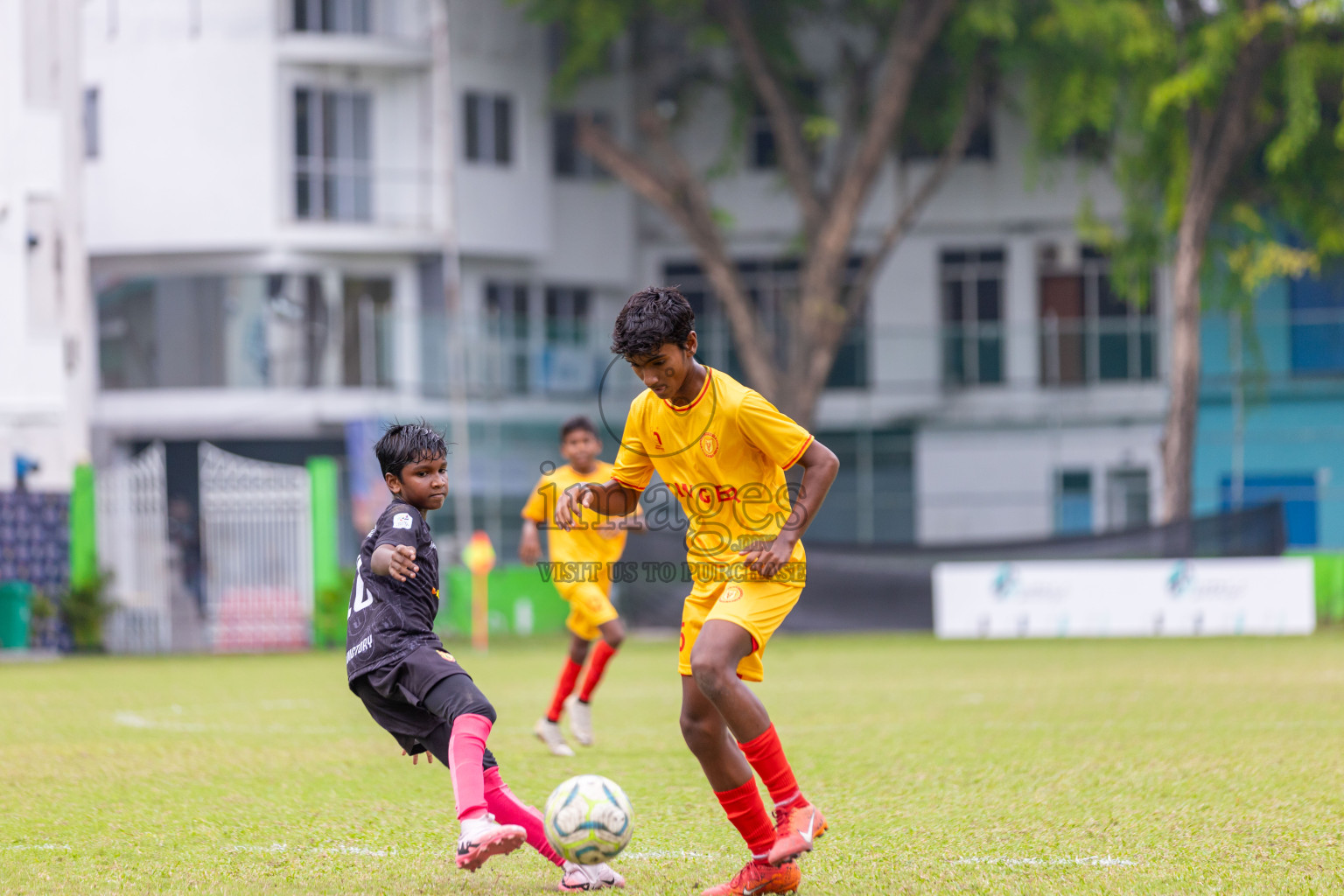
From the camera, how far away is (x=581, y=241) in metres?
32.5

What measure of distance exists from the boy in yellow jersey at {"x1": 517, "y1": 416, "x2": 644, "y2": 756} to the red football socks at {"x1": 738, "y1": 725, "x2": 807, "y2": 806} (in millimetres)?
4121

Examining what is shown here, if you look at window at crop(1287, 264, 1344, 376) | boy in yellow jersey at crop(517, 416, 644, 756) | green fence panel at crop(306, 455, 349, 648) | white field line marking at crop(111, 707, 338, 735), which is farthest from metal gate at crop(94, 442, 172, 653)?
window at crop(1287, 264, 1344, 376)

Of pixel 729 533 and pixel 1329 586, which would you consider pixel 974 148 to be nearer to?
pixel 1329 586

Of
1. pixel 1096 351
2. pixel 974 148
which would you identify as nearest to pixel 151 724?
pixel 1096 351

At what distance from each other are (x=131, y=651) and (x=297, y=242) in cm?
1006

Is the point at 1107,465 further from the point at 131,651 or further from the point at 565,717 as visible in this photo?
the point at 565,717

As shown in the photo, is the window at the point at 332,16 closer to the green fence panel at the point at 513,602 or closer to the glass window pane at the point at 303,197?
the glass window pane at the point at 303,197

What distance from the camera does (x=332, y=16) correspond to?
30109mm

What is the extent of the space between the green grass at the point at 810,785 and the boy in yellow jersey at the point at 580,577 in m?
0.37

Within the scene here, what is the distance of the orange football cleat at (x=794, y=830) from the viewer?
5.13 metres

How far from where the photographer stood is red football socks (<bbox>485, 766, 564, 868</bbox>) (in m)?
5.35

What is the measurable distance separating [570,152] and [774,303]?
5.23m

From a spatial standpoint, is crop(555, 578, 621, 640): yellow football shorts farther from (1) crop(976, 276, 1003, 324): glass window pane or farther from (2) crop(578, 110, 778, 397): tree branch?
(1) crop(976, 276, 1003, 324): glass window pane

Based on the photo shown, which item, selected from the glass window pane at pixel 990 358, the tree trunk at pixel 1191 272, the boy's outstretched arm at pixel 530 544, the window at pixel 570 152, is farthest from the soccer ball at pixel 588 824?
the window at pixel 570 152
